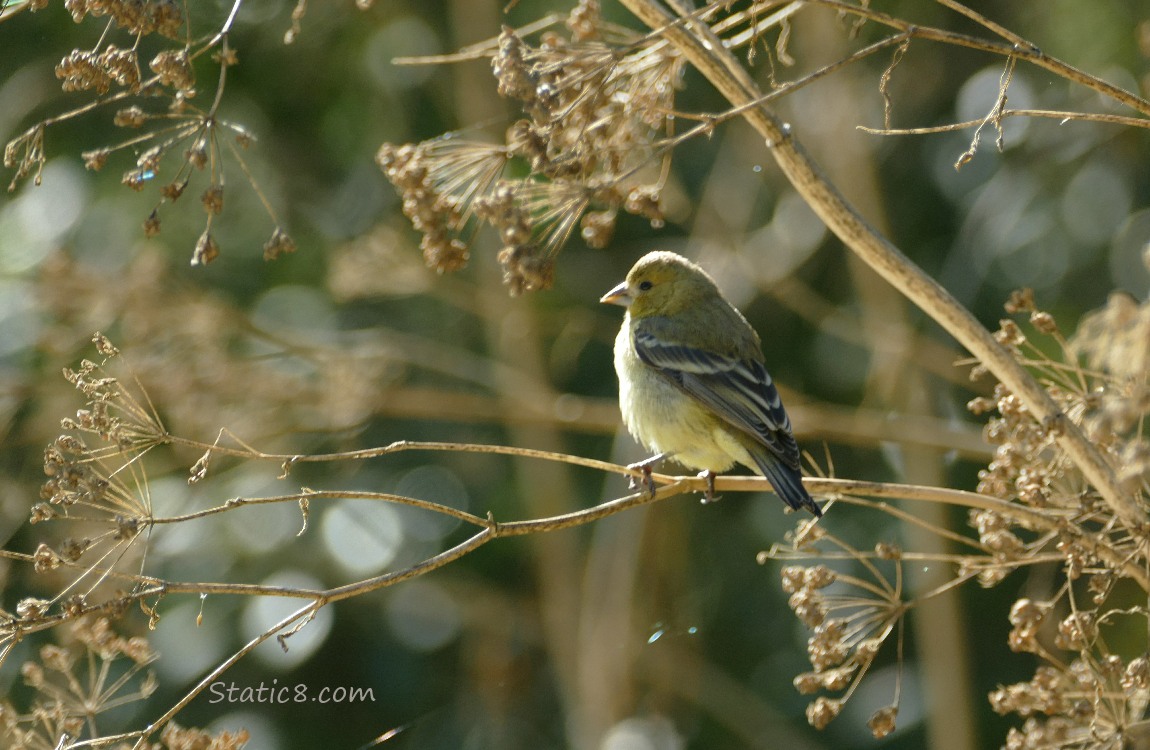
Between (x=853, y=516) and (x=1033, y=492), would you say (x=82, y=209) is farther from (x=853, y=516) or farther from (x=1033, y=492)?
(x=1033, y=492)

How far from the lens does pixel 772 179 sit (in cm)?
809

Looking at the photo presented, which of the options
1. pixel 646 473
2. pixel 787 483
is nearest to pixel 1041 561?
pixel 787 483

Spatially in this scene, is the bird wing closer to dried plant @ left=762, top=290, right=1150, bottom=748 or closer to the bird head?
the bird head

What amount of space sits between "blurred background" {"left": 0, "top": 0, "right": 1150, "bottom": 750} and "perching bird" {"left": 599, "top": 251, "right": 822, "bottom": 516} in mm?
995

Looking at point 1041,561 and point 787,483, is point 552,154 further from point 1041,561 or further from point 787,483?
point 1041,561

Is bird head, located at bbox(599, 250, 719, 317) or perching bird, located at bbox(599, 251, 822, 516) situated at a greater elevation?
bird head, located at bbox(599, 250, 719, 317)

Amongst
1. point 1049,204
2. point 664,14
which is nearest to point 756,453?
point 664,14

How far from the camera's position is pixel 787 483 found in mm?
3480

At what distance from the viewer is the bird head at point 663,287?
194 inches

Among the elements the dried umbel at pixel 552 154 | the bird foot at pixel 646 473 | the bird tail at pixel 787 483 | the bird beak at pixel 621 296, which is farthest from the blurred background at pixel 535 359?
the dried umbel at pixel 552 154

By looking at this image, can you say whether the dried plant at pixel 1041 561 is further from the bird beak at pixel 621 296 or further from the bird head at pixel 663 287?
the bird beak at pixel 621 296

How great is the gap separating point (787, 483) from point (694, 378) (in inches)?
39.9

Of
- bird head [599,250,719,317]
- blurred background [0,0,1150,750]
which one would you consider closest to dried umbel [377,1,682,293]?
bird head [599,250,719,317]

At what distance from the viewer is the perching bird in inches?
162
